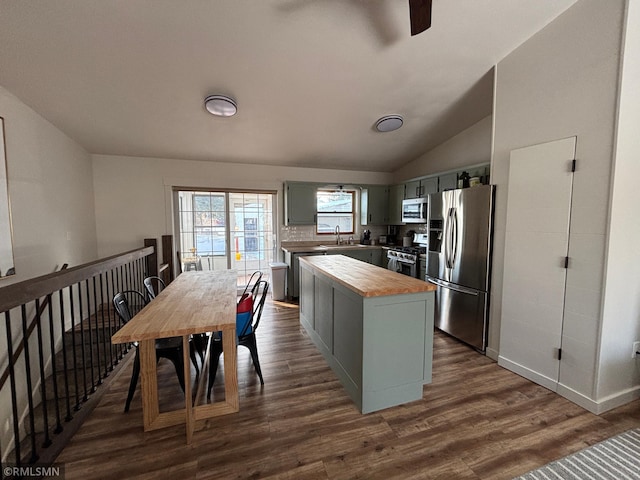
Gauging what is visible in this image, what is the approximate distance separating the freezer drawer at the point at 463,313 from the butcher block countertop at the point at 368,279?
1133 millimetres

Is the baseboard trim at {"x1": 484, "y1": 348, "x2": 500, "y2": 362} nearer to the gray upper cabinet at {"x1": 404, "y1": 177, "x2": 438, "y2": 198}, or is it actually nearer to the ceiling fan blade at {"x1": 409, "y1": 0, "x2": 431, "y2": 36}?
the gray upper cabinet at {"x1": 404, "y1": 177, "x2": 438, "y2": 198}

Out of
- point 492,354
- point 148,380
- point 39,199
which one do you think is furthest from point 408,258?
point 39,199

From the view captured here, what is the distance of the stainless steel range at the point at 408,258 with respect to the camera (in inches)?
162

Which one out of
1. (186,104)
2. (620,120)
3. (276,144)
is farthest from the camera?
(276,144)

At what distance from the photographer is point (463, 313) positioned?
312 cm

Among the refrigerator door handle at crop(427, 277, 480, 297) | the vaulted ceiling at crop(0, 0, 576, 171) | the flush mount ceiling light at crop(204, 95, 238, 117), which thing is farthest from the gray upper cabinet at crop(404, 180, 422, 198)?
the flush mount ceiling light at crop(204, 95, 238, 117)

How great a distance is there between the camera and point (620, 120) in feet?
6.30

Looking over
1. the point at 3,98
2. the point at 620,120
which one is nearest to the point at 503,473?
A: the point at 620,120

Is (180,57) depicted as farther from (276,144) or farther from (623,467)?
(623,467)

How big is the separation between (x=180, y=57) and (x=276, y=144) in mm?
1866

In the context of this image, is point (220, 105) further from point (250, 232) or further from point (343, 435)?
point (343, 435)

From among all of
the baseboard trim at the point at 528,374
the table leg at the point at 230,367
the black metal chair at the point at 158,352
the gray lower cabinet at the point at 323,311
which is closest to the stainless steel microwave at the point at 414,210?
the baseboard trim at the point at 528,374

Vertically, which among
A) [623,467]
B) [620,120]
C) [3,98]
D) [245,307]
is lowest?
[623,467]

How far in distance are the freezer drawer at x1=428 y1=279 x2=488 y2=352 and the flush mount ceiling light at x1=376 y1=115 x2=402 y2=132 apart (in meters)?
2.16
